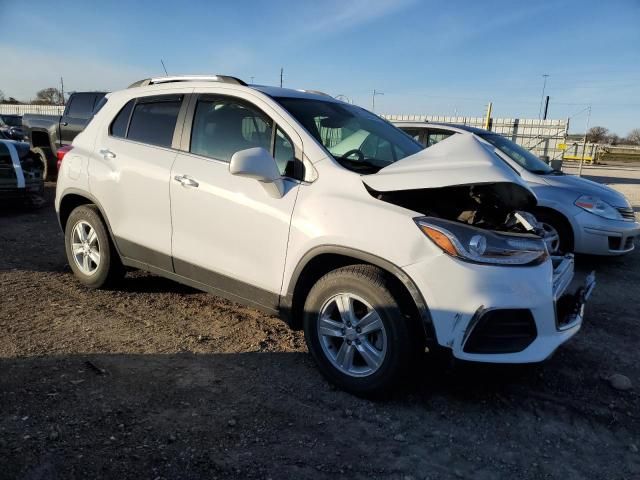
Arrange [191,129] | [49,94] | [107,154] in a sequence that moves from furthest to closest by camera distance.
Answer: [49,94] → [107,154] → [191,129]

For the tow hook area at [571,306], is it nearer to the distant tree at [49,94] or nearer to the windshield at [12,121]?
the windshield at [12,121]

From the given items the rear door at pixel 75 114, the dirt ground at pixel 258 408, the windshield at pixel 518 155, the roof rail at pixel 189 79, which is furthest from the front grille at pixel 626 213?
the rear door at pixel 75 114

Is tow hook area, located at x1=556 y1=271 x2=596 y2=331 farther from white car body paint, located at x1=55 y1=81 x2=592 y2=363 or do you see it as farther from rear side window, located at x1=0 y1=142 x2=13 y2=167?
rear side window, located at x1=0 y1=142 x2=13 y2=167

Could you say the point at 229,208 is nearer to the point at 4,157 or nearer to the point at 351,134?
the point at 351,134

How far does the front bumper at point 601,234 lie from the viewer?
6031mm

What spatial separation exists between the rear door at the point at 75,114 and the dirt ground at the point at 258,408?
8.55m

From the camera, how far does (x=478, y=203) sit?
3303 mm

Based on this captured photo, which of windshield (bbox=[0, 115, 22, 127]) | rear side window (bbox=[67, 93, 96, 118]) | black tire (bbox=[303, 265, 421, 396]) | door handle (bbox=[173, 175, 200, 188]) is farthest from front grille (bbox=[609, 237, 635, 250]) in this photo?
windshield (bbox=[0, 115, 22, 127])

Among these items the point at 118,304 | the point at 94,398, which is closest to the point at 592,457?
the point at 94,398

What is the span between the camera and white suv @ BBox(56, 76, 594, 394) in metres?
2.75

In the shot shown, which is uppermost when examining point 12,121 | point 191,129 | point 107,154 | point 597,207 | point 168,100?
point 168,100

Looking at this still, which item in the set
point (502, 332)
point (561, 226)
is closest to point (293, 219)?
point (502, 332)

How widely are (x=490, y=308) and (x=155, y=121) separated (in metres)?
3.07

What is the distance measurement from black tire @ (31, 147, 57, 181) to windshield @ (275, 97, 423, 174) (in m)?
10.3
